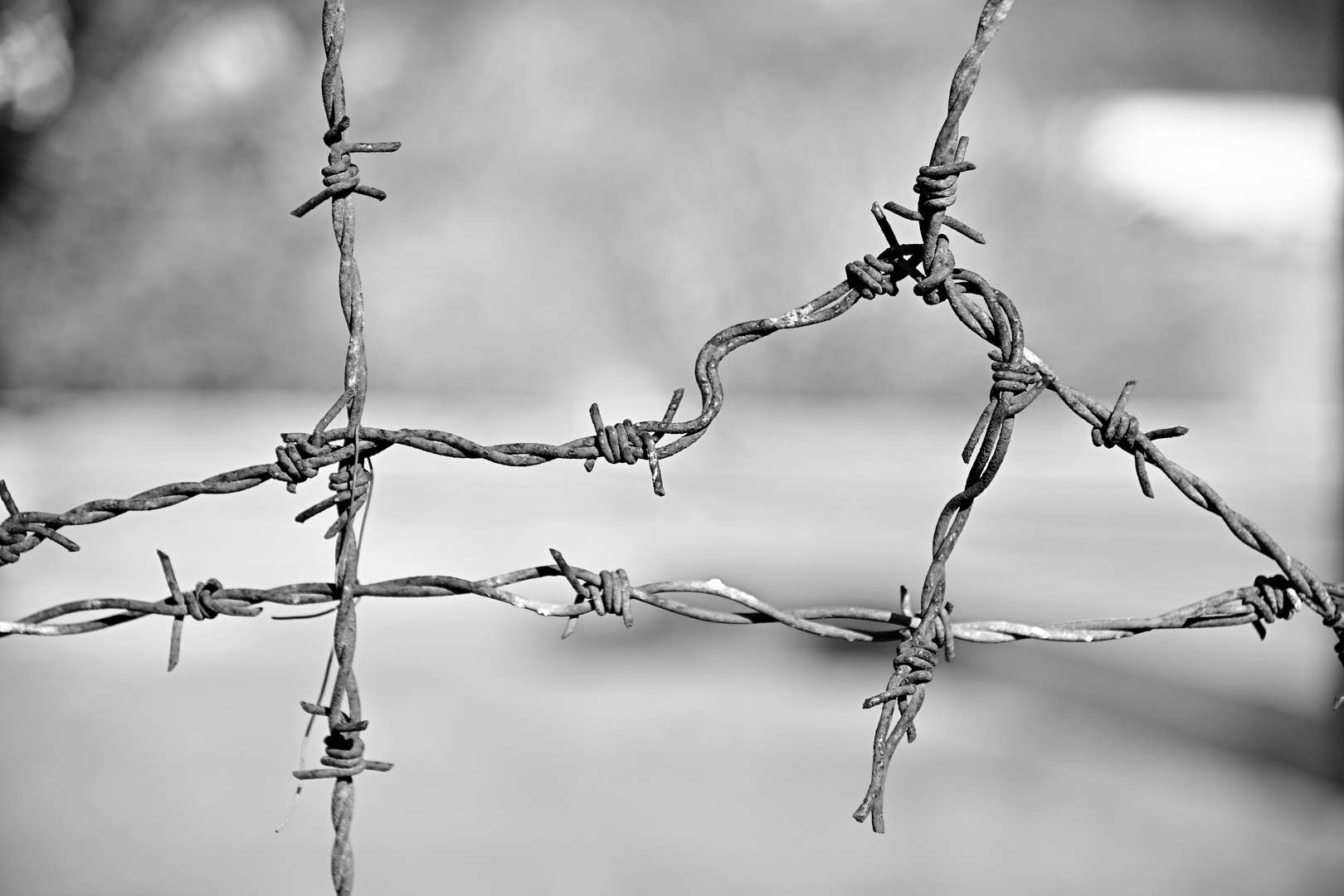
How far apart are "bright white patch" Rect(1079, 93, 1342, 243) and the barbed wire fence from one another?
771 centimetres

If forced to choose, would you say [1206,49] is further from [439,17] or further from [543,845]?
[543,845]

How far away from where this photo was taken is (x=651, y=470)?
678 mm

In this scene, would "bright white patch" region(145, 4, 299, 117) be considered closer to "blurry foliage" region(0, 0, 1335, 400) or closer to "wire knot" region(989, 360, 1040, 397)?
"blurry foliage" region(0, 0, 1335, 400)

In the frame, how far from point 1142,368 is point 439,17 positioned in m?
5.38

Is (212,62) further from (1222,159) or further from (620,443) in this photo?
(620,443)

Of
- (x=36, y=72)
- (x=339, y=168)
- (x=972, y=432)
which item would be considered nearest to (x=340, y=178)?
(x=339, y=168)

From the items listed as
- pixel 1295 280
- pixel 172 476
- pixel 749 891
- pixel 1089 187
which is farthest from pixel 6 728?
pixel 1295 280

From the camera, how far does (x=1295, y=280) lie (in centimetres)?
783

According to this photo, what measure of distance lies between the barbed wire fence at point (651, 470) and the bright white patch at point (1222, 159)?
771cm

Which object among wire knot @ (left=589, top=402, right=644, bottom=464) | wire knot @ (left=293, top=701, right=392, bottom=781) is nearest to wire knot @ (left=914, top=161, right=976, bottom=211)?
wire knot @ (left=589, top=402, right=644, bottom=464)

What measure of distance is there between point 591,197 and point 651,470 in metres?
6.99

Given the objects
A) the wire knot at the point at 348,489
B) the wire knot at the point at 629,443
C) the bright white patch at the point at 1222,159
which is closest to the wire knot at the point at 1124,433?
the wire knot at the point at 629,443

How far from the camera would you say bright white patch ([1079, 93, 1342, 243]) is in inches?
298

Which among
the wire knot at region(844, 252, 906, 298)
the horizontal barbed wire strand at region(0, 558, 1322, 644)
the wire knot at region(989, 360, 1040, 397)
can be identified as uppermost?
the wire knot at region(844, 252, 906, 298)
